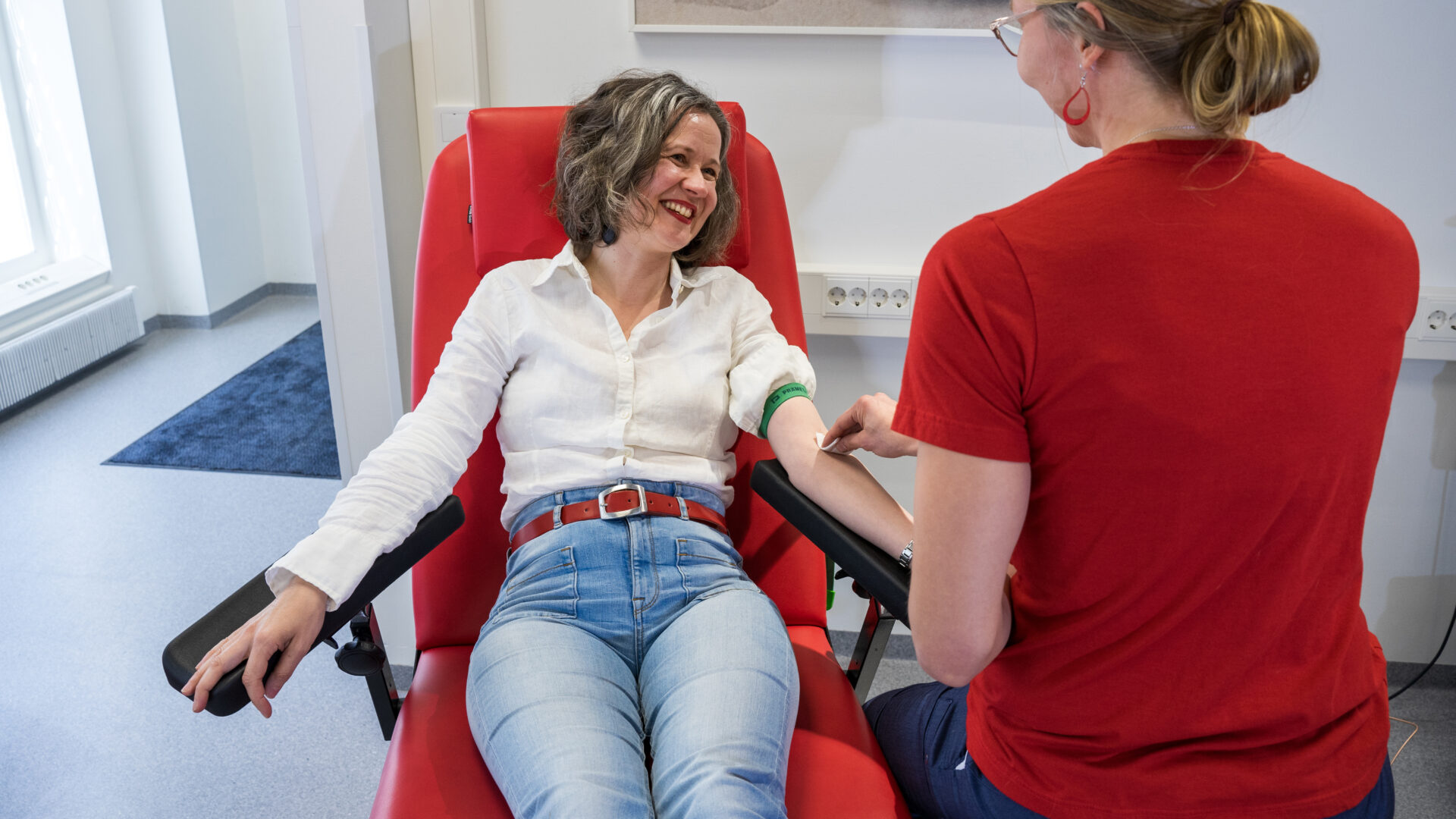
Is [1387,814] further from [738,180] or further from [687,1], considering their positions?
[687,1]

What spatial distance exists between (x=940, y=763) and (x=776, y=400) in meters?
0.56

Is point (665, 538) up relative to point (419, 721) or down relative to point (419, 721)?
up

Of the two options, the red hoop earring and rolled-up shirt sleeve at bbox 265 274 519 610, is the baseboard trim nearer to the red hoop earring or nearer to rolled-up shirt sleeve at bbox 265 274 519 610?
rolled-up shirt sleeve at bbox 265 274 519 610

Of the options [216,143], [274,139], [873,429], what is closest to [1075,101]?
[873,429]

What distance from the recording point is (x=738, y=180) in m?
1.57

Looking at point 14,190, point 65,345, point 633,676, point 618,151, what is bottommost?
point 65,345

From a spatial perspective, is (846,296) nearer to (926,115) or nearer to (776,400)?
(926,115)

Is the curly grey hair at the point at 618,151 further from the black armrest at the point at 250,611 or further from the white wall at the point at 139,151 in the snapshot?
the white wall at the point at 139,151

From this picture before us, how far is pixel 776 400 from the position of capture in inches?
56.9

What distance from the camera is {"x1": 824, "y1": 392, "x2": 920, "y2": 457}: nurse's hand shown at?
4.23 feet

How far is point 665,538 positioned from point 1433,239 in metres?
1.61

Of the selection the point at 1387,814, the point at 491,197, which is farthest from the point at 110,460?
the point at 1387,814

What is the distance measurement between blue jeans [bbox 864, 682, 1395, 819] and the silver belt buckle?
0.42 metres

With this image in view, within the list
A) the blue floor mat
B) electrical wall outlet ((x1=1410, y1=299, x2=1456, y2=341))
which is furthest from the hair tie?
the blue floor mat
